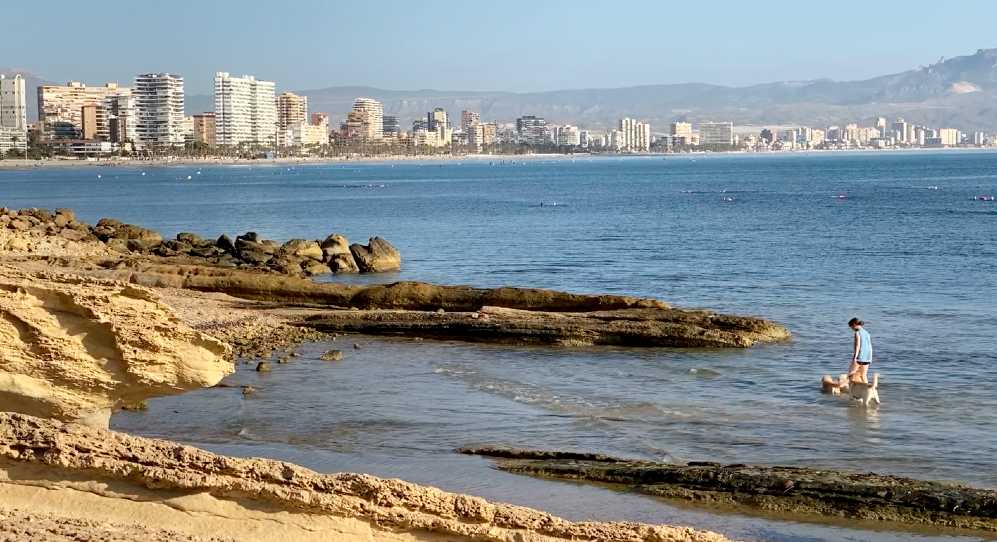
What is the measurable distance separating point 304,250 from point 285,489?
107 ft

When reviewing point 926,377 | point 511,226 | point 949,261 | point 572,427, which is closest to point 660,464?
point 572,427

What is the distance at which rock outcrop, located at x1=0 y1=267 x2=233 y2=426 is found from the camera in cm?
862

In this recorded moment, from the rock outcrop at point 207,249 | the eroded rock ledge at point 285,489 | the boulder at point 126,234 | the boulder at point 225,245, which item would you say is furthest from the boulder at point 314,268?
the eroded rock ledge at point 285,489

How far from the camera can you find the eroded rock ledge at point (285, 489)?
784 centimetres

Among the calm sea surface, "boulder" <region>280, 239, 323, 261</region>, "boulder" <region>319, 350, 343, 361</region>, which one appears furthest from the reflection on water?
"boulder" <region>280, 239, 323, 261</region>

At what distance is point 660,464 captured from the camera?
43.6 feet

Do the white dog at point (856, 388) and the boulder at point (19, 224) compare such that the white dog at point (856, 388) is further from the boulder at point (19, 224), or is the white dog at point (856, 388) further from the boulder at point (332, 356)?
the boulder at point (19, 224)

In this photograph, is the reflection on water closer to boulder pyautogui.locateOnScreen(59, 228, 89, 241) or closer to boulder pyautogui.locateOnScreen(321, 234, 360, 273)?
boulder pyautogui.locateOnScreen(321, 234, 360, 273)

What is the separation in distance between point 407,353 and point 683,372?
491 cm

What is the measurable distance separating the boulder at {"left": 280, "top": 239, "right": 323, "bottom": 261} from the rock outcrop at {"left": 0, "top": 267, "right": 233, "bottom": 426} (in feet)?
100

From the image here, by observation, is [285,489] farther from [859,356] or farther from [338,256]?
[338,256]

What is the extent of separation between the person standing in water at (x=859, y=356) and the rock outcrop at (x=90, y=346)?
11607 mm

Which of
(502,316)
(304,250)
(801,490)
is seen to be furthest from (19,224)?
(801,490)

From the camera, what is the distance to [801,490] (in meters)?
12.1
